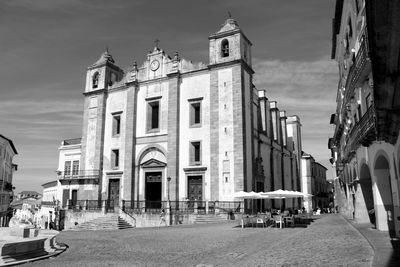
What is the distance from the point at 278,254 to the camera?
11.0 metres

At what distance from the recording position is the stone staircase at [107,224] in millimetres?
26497

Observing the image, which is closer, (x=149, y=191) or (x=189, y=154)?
(x=189, y=154)

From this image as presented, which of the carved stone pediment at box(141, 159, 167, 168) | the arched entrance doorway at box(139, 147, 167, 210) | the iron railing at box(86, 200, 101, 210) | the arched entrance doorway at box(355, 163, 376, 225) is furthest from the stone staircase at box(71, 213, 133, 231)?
the arched entrance doorway at box(355, 163, 376, 225)

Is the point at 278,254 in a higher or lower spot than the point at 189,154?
lower

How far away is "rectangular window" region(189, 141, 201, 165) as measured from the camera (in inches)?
1257

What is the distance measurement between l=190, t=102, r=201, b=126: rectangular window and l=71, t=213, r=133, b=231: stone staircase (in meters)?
10.7

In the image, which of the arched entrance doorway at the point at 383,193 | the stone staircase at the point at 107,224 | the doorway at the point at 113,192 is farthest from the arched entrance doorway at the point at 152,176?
the arched entrance doorway at the point at 383,193

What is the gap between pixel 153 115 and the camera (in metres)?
35.8

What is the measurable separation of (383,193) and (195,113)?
66.0 feet

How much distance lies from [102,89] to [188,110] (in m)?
11.1

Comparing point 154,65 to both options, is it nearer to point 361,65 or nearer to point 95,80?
point 95,80

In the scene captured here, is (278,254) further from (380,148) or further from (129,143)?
(129,143)

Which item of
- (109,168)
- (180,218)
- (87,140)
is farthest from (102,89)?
(180,218)

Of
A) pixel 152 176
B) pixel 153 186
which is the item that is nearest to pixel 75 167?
pixel 153 186
